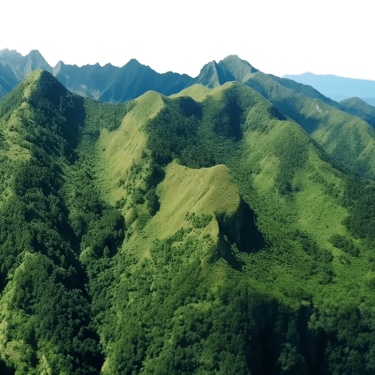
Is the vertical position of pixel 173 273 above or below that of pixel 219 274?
below

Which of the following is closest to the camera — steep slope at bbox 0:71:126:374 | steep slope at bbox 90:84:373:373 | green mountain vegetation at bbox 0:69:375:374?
steep slope at bbox 0:71:126:374

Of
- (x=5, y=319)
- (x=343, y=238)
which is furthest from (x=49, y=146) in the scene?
(x=343, y=238)

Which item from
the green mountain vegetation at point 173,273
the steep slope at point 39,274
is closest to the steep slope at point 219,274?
the green mountain vegetation at point 173,273

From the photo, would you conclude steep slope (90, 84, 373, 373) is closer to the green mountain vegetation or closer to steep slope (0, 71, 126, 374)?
the green mountain vegetation

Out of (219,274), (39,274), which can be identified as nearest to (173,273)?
(219,274)

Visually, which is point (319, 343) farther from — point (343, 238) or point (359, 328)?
point (343, 238)

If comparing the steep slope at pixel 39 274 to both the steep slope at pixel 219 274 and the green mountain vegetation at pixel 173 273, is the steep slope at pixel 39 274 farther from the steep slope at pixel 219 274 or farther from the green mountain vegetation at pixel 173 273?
the steep slope at pixel 219 274

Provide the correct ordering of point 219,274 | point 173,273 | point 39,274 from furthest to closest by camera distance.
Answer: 1. point 173,273
2. point 39,274
3. point 219,274

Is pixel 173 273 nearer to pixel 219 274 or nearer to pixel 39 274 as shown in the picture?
pixel 219 274

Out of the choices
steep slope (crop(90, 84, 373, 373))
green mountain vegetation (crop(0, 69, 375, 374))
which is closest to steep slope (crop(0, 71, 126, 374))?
green mountain vegetation (crop(0, 69, 375, 374))
